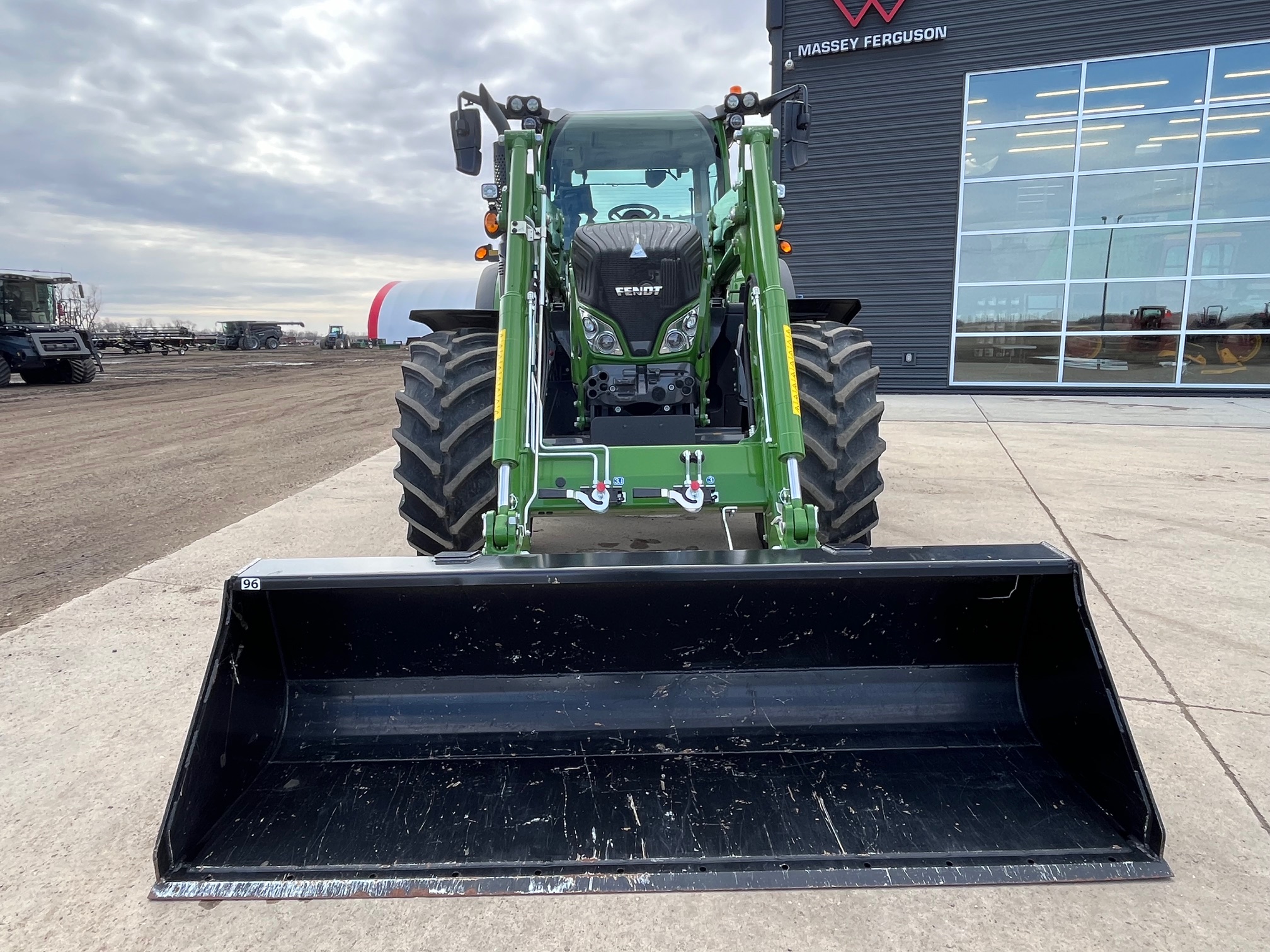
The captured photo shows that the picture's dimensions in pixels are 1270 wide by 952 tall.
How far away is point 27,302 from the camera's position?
19.1m

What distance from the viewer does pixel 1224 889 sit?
1.85 metres

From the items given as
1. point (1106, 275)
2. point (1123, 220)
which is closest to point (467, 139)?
point (1106, 275)

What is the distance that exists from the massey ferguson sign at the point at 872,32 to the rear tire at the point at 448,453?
1253 cm

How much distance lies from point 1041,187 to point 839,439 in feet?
40.0

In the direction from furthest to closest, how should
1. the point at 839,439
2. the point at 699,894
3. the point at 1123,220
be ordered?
the point at 1123,220 → the point at 839,439 → the point at 699,894

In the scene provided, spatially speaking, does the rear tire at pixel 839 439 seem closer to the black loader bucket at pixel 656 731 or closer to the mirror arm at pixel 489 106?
the black loader bucket at pixel 656 731

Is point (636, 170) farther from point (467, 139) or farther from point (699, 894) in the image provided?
point (699, 894)

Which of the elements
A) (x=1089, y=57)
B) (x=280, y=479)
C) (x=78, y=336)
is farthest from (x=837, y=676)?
(x=78, y=336)

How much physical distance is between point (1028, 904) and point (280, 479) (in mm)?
7111

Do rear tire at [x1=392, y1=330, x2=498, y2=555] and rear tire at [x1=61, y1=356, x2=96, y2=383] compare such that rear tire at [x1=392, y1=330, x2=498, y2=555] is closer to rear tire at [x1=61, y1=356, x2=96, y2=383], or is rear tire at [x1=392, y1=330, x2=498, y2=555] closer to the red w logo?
the red w logo

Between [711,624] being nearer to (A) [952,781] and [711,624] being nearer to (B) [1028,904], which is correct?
(A) [952,781]

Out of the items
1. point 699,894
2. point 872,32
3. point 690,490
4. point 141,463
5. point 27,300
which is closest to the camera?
point 699,894

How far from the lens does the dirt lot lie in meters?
4.79

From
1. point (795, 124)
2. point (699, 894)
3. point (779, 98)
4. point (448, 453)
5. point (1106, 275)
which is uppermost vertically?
point (779, 98)
